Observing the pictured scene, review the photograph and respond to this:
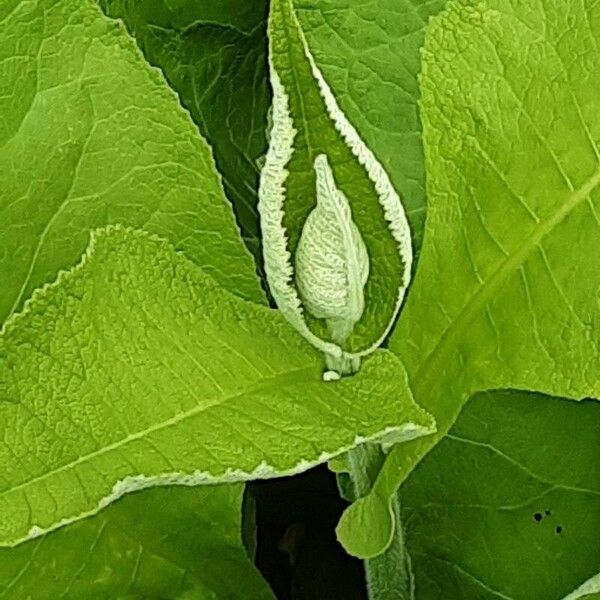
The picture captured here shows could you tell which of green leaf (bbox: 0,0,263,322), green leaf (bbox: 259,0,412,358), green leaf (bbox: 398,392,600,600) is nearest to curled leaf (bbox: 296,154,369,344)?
green leaf (bbox: 259,0,412,358)

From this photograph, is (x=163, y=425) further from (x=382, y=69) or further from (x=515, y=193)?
(x=382, y=69)

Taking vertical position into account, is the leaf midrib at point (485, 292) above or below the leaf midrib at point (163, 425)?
below

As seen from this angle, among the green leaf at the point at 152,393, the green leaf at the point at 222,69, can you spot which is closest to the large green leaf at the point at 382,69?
the green leaf at the point at 222,69

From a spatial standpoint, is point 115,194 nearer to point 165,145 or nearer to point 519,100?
point 165,145

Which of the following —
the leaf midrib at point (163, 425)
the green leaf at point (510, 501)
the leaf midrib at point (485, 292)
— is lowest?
the green leaf at point (510, 501)

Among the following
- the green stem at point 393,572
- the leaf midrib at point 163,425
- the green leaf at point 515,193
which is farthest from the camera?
the green stem at point 393,572

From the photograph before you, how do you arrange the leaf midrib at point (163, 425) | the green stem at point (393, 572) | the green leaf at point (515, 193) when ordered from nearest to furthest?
1. the leaf midrib at point (163, 425)
2. the green leaf at point (515, 193)
3. the green stem at point (393, 572)

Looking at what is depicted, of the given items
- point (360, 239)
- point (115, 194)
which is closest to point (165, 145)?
point (115, 194)

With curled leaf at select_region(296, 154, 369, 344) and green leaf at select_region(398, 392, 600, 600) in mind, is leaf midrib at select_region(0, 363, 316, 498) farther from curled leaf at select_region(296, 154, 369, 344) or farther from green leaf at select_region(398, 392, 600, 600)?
green leaf at select_region(398, 392, 600, 600)

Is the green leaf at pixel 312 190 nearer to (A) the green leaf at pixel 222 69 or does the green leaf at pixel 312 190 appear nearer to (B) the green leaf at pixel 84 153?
(B) the green leaf at pixel 84 153
